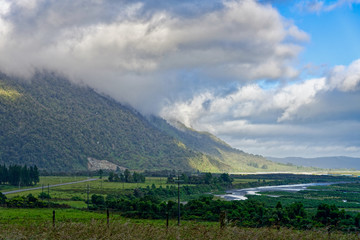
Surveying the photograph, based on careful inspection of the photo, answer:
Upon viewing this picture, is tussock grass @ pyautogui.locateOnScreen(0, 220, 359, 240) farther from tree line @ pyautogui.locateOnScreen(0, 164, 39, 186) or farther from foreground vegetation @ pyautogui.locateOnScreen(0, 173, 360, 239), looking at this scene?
tree line @ pyautogui.locateOnScreen(0, 164, 39, 186)

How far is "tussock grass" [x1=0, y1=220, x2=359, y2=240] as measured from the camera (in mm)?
17453

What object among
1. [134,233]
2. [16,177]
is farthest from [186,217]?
[16,177]

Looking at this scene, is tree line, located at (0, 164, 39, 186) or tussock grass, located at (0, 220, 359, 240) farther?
tree line, located at (0, 164, 39, 186)

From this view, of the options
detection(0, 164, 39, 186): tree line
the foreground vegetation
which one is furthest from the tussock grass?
detection(0, 164, 39, 186): tree line

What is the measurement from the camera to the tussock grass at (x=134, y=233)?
687 inches

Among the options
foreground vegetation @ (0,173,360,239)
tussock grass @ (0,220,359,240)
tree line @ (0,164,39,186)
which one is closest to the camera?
tussock grass @ (0,220,359,240)

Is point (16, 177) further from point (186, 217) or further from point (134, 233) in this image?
point (134, 233)

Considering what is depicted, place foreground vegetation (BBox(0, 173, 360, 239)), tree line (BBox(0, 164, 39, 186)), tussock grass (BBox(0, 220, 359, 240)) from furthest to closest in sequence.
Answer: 1. tree line (BBox(0, 164, 39, 186))
2. foreground vegetation (BBox(0, 173, 360, 239))
3. tussock grass (BBox(0, 220, 359, 240))

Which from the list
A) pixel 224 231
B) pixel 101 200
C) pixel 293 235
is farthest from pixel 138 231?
pixel 101 200

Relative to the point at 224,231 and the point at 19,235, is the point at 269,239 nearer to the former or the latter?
the point at 224,231

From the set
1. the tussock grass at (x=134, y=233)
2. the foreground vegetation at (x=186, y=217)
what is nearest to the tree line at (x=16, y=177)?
the foreground vegetation at (x=186, y=217)

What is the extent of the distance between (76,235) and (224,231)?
703 cm

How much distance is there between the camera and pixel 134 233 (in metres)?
18.3

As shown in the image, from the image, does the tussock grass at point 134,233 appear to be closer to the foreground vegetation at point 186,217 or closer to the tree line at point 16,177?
the foreground vegetation at point 186,217
